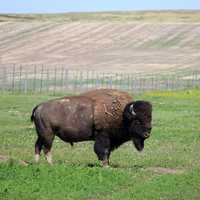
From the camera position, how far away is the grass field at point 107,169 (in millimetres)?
15219

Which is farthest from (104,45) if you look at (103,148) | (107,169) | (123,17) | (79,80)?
(107,169)

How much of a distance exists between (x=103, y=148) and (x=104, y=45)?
2815 inches

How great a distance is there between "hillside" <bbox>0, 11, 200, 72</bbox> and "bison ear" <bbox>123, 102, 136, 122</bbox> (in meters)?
55.9

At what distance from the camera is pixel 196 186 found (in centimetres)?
1630

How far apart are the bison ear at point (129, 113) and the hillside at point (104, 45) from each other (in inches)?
2202

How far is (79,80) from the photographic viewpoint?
223ft

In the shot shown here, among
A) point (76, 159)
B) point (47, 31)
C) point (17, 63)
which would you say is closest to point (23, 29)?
point (47, 31)

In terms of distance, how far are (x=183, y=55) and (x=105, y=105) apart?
65519 millimetres

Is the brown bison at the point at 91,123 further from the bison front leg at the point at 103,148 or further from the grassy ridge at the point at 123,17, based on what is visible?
the grassy ridge at the point at 123,17

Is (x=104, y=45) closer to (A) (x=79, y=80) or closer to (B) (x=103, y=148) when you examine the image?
(A) (x=79, y=80)

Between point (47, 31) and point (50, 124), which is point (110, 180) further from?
point (47, 31)

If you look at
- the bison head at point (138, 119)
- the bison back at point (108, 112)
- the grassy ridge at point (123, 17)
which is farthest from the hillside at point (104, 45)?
the bison head at point (138, 119)

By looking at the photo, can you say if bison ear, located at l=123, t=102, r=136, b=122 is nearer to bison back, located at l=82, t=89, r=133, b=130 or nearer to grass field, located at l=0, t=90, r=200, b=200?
bison back, located at l=82, t=89, r=133, b=130

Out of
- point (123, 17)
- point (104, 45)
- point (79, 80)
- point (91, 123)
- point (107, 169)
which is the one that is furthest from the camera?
point (123, 17)
